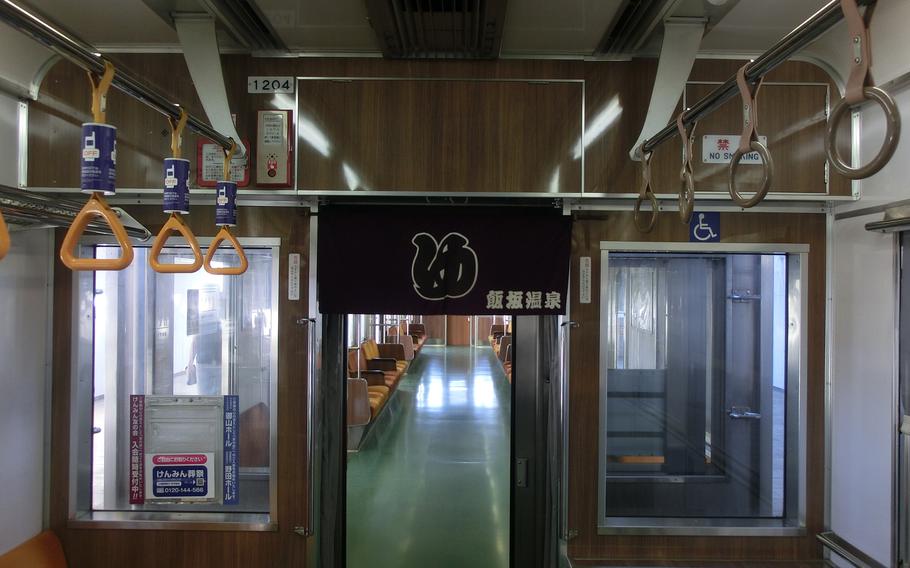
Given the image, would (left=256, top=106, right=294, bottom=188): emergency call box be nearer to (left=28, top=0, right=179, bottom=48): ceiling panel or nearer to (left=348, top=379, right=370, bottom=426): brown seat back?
(left=28, top=0, right=179, bottom=48): ceiling panel

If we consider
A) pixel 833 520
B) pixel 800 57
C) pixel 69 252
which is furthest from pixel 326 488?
pixel 800 57

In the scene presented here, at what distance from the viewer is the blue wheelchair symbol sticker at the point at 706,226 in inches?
140

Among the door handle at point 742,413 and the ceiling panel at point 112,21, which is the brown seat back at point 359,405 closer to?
the door handle at point 742,413

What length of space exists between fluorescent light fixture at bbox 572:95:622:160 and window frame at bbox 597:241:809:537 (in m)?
0.62

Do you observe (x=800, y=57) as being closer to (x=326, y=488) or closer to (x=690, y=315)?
(x=690, y=315)

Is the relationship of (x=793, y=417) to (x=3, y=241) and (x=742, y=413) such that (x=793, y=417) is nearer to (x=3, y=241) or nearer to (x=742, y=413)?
(x=742, y=413)

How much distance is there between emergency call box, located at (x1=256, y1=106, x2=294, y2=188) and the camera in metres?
3.39

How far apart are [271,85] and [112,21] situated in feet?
3.04

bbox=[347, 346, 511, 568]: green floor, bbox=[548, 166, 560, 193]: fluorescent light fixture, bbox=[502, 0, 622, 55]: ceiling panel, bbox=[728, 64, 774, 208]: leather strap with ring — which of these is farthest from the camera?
bbox=[347, 346, 511, 568]: green floor

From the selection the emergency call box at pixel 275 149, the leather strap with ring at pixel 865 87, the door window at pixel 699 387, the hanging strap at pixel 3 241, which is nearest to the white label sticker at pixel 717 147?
the door window at pixel 699 387

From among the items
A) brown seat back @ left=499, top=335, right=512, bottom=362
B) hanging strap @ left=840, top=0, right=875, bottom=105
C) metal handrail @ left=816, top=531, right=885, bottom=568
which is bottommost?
metal handrail @ left=816, top=531, right=885, bottom=568

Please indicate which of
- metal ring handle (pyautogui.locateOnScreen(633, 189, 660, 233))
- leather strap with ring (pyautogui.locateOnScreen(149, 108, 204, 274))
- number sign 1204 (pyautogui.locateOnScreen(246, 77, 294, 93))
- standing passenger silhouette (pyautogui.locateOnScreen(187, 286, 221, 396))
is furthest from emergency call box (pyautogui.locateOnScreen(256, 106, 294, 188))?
metal ring handle (pyautogui.locateOnScreen(633, 189, 660, 233))

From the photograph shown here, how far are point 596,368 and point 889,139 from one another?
2389 millimetres

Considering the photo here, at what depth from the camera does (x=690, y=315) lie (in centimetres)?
380
